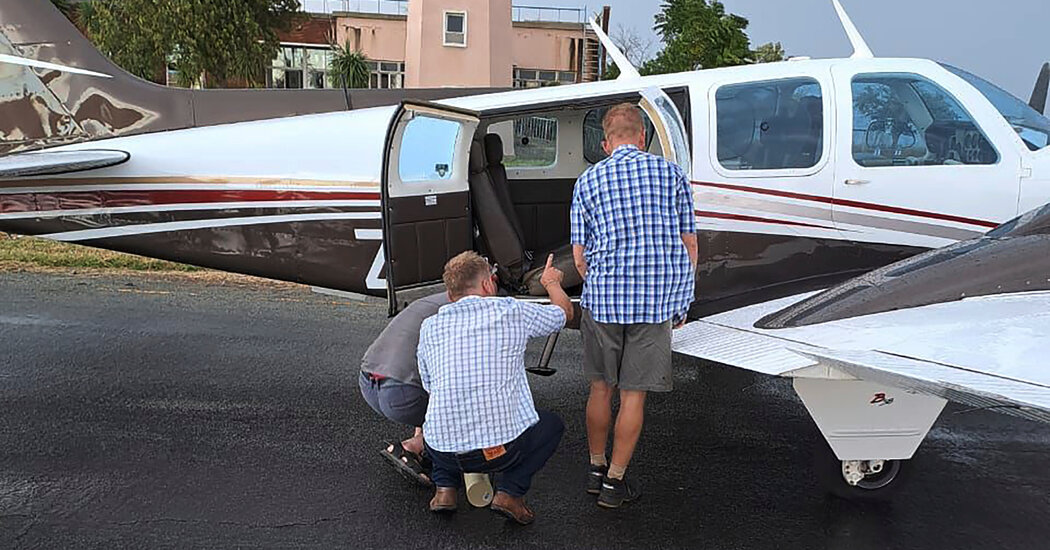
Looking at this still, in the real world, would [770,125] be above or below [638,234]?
above

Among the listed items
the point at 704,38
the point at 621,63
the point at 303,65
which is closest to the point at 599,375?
the point at 621,63

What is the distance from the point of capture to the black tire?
14.5ft

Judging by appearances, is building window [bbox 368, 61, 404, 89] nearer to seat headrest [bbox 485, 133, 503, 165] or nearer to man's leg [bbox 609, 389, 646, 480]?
seat headrest [bbox 485, 133, 503, 165]

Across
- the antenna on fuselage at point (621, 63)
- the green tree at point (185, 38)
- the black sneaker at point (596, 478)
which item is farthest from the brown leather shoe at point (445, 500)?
the green tree at point (185, 38)

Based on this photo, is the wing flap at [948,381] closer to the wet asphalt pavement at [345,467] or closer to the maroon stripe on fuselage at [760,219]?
the wet asphalt pavement at [345,467]

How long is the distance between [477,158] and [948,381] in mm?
3449

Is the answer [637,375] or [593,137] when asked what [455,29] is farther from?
[637,375]

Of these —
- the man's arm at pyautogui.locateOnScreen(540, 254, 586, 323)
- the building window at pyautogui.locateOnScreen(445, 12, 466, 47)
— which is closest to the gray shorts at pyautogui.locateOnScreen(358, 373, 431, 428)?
the man's arm at pyautogui.locateOnScreen(540, 254, 586, 323)

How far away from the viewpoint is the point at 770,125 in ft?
17.0

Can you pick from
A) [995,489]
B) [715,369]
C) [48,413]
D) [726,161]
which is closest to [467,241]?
[726,161]

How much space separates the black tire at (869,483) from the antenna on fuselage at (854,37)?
103 inches

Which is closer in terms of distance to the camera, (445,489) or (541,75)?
(445,489)

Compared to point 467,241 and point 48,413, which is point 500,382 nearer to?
point 467,241

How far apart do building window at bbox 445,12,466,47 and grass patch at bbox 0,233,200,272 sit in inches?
878
